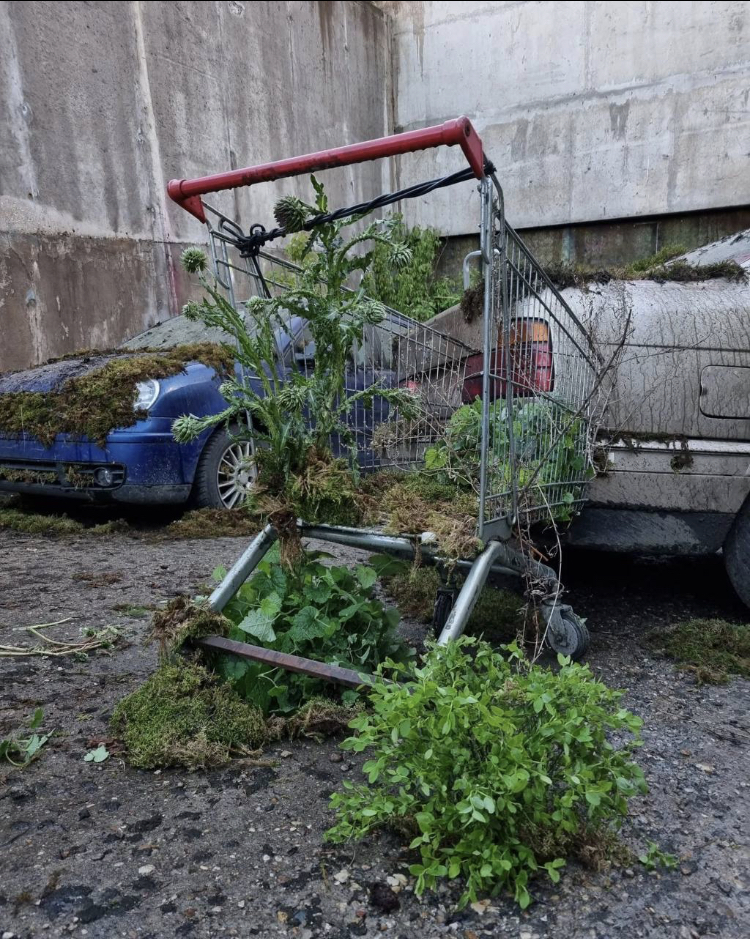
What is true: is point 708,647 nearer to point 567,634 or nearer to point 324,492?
point 567,634

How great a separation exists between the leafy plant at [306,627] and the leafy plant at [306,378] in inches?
8.5

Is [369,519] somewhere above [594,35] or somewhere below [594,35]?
below

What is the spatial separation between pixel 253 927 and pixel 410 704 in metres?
0.58

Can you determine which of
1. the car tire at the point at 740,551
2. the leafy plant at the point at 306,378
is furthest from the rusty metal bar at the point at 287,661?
the car tire at the point at 740,551

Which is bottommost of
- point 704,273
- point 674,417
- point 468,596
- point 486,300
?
point 468,596

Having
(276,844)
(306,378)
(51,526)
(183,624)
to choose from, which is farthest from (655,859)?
(51,526)

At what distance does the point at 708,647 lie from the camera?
317 centimetres

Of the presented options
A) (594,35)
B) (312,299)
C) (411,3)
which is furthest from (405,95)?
(312,299)

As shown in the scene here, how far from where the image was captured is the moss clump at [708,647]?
298 cm

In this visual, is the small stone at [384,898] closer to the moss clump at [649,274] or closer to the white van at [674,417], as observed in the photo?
the white van at [674,417]

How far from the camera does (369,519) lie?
2.51 meters

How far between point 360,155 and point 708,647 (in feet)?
8.00

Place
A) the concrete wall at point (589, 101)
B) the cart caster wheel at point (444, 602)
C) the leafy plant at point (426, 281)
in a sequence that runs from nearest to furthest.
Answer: the cart caster wheel at point (444, 602), the concrete wall at point (589, 101), the leafy plant at point (426, 281)

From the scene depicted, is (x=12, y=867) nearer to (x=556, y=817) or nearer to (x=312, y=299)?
(x=556, y=817)
